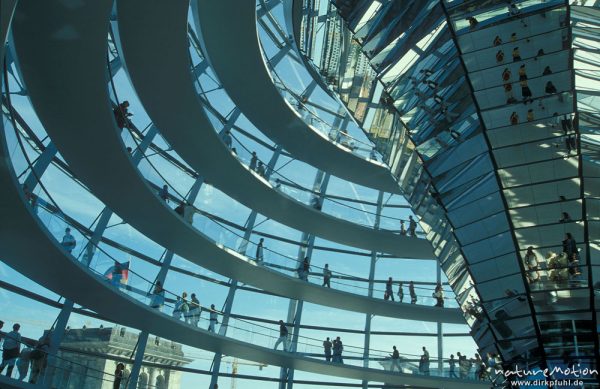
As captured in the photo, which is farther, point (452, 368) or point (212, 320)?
point (452, 368)

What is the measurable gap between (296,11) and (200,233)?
8.96 metres

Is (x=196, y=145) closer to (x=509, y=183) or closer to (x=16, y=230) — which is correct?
(x=16, y=230)

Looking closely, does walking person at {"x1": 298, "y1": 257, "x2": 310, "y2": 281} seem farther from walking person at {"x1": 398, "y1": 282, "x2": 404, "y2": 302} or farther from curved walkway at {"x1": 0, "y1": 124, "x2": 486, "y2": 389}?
walking person at {"x1": 398, "y1": 282, "x2": 404, "y2": 302}

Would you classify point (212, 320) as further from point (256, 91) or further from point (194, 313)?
point (256, 91)

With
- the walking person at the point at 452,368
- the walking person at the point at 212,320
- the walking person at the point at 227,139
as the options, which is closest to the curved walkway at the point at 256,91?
the walking person at the point at 227,139

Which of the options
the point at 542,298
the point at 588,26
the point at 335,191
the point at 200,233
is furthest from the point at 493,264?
the point at 335,191

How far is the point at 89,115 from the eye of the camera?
51.4 ft

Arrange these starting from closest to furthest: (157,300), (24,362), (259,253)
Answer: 1. (24,362)
2. (157,300)
3. (259,253)

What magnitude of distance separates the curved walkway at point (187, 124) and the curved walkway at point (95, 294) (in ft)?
16.9

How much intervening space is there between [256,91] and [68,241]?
934cm

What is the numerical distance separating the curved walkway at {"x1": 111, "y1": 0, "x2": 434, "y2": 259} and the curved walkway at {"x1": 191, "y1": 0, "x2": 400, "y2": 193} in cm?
234

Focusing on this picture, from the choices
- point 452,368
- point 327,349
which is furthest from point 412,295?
point 327,349

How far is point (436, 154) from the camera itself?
1845 cm

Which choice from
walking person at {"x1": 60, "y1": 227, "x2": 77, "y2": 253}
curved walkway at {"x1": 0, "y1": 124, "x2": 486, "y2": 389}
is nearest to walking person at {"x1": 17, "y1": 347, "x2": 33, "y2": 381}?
curved walkway at {"x1": 0, "y1": 124, "x2": 486, "y2": 389}
